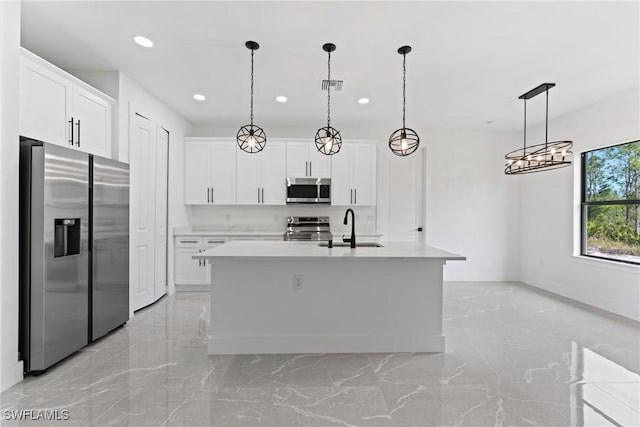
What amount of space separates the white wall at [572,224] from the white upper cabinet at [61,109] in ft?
18.9

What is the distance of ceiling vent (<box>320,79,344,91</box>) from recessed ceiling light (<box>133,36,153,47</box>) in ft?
5.46

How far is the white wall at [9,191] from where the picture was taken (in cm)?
214

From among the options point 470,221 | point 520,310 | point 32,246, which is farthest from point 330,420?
point 470,221

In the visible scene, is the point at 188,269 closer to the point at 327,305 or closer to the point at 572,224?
the point at 327,305

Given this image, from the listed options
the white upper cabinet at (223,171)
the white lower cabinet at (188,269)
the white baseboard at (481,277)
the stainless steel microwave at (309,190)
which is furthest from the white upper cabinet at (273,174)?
the white baseboard at (481,277)

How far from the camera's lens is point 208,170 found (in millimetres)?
5219

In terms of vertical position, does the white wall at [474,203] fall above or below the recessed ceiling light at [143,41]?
below

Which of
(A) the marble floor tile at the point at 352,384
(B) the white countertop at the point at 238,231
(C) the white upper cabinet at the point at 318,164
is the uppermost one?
(C) the white upper cabinet at the point at 318,164

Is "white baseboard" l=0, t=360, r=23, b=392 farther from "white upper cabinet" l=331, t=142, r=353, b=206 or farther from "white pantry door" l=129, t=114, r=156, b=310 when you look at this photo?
"white upper cabinet" l=331, t=142, r=353, b=206

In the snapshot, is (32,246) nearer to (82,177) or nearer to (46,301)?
(46,301)

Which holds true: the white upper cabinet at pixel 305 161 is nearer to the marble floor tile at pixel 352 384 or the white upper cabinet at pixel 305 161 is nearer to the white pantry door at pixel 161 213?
the white pantry door at pixel 161 213

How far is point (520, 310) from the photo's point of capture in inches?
159

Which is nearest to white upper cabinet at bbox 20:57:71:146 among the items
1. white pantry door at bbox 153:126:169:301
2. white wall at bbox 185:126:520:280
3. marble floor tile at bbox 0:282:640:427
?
white pantry door at bbox 153:126:169:301

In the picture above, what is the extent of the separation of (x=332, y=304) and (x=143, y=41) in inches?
110
